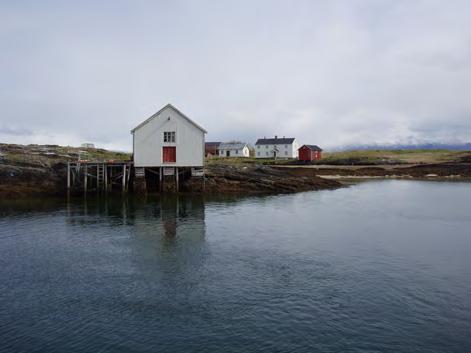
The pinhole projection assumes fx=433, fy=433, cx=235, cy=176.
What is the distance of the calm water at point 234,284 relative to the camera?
14.2 meters

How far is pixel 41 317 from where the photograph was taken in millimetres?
15664

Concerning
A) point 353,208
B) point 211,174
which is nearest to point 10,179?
point 211,174

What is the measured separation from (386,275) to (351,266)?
6.43 ft

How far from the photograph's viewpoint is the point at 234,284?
63.0 ft

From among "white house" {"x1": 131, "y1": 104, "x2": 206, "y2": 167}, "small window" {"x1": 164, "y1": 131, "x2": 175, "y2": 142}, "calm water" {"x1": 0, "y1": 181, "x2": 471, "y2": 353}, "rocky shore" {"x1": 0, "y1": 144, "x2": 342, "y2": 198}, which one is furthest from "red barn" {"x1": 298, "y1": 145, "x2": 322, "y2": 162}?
"calm water" {"x1": 0, "y1": 181, "x2": 471, "y2": 353}

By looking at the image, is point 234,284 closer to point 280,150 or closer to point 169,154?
point 169,154

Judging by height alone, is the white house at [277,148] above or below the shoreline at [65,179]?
above

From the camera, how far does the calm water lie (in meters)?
14.2

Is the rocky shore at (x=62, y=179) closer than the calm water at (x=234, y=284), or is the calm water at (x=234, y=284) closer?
the calm water at (x=234, y=284)

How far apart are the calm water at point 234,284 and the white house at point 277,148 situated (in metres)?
79.1

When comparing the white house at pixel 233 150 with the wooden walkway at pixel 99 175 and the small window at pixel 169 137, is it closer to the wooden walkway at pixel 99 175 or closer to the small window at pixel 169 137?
the wooden walkway at pixel 99 175

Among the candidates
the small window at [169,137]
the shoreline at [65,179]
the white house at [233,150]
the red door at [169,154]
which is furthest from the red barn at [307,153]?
the small window at [169,137]

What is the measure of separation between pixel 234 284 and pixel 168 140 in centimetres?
3473

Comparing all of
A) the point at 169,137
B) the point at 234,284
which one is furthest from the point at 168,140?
the point at 234,284
